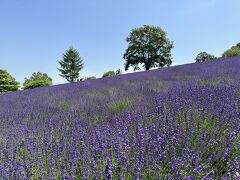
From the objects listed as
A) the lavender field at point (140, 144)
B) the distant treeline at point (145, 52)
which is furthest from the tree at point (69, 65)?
the lavender field at point (140, 144)

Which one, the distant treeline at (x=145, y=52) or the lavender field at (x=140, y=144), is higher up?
the distant treeline at (x=145, y=52)

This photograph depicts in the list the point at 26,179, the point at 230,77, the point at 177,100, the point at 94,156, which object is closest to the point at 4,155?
the point at 26,179

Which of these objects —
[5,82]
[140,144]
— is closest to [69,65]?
[5,82]

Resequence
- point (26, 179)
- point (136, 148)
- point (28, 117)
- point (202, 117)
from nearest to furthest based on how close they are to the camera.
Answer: point (26, 179)
point (136, 148)
point (202, 117)
point (28, 117)

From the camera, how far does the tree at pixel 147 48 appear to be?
3177 cm

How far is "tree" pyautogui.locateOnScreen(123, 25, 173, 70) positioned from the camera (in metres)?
31.8

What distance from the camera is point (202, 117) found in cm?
287

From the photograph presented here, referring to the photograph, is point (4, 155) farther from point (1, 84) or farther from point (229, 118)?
point (1, 84)

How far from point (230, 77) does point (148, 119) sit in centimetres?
325

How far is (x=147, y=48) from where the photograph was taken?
105ft

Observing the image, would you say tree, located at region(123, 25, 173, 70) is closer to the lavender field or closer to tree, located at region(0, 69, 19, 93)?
tree, located at region(0, 69, 19, 93)

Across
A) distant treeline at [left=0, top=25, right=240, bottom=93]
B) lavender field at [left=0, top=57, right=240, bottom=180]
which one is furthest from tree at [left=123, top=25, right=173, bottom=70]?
lavender field at [left=0, top=57, right=240, bottom=180]

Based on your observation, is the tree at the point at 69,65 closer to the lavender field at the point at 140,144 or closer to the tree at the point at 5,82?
the tree at the point at 5,82

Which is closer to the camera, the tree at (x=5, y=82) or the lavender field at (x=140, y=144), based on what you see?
the lavender field at (x=140, y=144)
